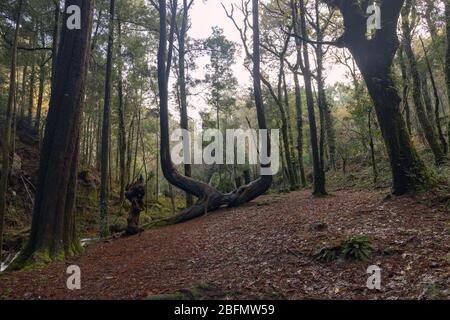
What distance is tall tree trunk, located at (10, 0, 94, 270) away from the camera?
7.12 metres

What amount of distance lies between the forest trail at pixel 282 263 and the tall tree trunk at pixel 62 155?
705 millimetres

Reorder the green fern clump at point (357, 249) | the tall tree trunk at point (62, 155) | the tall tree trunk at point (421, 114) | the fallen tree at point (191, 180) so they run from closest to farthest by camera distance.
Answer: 1. the green fern clump at point (357, 249)
2. the tall tree trunk at point (62, 155)
3. the tall tree trunk at point (421, 114)
4. the fallen tree at point (191, 180)

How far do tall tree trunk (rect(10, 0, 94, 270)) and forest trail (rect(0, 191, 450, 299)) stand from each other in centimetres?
71

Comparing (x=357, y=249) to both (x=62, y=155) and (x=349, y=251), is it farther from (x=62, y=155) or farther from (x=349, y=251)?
(x=62, y=155)

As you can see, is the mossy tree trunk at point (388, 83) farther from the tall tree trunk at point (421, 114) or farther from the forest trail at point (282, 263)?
the tall tree trunk at point (421, 114)

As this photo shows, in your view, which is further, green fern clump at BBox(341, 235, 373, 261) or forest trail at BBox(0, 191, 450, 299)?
green fern clump at BBox(341, 235, 373, 261)

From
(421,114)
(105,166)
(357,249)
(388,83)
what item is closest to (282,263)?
(357,249)

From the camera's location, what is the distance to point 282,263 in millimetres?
5250

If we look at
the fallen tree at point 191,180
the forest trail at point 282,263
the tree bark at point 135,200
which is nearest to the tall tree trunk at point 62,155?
the forest trail at point 282,263

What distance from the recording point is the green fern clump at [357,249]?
15.8ft

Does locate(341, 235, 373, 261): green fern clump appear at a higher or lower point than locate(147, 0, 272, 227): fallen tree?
lower

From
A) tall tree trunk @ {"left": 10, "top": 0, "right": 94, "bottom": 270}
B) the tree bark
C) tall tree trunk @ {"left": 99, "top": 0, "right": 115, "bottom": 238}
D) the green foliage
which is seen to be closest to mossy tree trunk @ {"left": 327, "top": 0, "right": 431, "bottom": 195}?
the green foliage

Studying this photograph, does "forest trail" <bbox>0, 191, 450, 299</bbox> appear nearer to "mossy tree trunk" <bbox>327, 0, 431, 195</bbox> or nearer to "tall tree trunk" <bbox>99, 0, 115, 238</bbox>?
"mossy tree trunk" <bbox>327, 0, 431, 195</bbox>

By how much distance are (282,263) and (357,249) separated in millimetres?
1170
